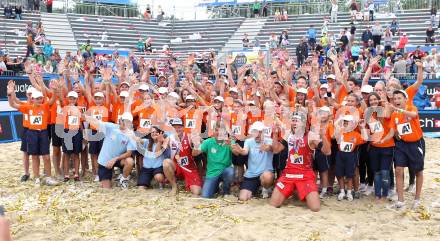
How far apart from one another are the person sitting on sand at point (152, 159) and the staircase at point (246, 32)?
54.9ft

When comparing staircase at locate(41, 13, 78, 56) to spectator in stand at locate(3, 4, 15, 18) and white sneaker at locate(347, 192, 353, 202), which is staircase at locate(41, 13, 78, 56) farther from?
white sneaker at locate(347, 192, 353, 202)

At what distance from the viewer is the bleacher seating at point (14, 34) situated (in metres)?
20.3

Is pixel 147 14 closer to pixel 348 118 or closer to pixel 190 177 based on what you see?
pixel 190 177

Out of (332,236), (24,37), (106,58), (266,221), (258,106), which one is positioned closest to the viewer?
(332,236)

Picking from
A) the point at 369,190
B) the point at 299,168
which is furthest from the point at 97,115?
the point at 369,190

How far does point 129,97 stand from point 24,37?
622 inches

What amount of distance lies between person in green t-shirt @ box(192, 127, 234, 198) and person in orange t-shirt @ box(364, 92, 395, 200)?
77.1 inches

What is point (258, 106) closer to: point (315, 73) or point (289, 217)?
point (315, 73)

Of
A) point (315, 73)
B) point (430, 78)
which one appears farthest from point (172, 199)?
point (430, 78)

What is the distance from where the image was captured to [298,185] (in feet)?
21.0

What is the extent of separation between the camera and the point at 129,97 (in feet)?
26.4

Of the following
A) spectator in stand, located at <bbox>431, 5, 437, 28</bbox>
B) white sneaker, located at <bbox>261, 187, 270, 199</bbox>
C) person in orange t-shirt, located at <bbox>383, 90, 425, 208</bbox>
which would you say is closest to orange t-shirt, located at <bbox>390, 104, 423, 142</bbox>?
person in orange t-shirt, located at <bbox>383, 90, 425, 208</bbox>

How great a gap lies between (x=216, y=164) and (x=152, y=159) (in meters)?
1.05

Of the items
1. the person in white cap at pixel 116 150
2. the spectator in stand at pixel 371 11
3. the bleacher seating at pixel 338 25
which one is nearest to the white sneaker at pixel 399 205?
the person in white cap at pixel 116 150
